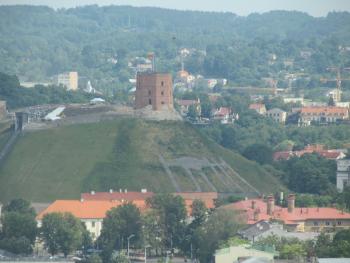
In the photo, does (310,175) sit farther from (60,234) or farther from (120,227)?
(60,234)

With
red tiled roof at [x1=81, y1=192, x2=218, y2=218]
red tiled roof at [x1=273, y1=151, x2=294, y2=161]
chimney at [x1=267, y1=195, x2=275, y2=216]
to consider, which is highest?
red tiled roof at [x1=273, y1=151, x2=294, y2=161]

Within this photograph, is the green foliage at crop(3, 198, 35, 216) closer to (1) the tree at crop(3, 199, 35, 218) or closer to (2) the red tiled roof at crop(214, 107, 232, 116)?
(1) the tree at crop(3, 199, 35, 218)

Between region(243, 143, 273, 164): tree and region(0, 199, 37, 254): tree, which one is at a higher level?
region(243, 143, 273, 164): tree

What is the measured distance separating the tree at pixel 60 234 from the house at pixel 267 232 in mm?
5691

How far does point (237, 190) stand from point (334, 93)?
326 feet

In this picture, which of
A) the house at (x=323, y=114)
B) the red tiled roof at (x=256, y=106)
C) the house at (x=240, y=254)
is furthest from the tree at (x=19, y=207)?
the red tiled roof at (x=256, y=106)

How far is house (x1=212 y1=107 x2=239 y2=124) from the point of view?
6088 inches

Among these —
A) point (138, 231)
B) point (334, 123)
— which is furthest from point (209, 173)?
point (334, 123)

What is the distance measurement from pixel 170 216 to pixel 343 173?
1146 inches

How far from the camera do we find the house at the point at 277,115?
166812 millimetres

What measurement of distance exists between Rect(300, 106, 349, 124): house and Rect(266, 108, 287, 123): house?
1355mm

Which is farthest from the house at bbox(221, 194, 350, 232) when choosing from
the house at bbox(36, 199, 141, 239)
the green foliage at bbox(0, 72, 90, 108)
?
the green foliage at bbox(0, 72, 90, 108)

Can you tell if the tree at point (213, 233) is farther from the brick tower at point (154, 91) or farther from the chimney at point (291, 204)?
the brick tower at point (154, 91)

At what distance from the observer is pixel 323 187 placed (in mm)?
107750
